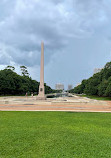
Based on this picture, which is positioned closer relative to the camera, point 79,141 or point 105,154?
point 105,154

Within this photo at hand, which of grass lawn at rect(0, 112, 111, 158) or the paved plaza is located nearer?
grass lawn at rect(0, 112, 111, 158)

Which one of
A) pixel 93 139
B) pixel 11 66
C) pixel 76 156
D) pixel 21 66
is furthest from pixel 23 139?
pixel 21 66

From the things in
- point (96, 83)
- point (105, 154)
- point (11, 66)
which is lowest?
point (105, 154)

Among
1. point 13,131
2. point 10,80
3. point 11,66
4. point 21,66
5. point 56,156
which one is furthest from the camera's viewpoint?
point 21,66

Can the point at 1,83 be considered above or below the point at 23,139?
above

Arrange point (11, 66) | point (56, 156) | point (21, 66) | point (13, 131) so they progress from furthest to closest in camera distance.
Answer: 1. point (21, 66)
2. point (11, 66)
3. point (13, 131)
4. point (56, 156)

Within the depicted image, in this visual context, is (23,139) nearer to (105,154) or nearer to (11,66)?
(105,154)

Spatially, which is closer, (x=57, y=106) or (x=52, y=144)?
(x=52, y=144)

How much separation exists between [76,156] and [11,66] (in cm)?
5837

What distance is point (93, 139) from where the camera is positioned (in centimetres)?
482

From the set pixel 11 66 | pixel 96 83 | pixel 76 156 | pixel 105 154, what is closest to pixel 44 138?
pixel 76 156

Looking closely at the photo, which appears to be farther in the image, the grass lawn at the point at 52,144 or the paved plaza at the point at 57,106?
the paved plaza at the point at 57,106

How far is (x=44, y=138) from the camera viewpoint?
489 cm

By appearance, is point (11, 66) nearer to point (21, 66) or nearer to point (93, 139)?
point (21, 66)
